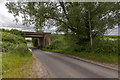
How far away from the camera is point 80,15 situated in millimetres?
8266

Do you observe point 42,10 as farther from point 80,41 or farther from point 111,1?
point 111,1

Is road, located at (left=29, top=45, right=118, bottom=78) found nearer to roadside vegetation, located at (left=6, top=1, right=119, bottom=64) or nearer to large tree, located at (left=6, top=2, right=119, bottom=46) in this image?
roadside vegetation, located at (left=6, top=1, right=119, bottom=64)

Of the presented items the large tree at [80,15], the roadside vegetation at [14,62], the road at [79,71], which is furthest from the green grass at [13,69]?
the large tree at [80,15]

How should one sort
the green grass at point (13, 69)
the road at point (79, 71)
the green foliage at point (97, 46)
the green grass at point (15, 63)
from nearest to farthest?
the green grass at point (13, 69) → the green grass at point (15, 63) → the road at point (79, 71) → the green foliage at point (97, 46)

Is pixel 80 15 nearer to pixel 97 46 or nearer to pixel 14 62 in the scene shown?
pixel 97 46

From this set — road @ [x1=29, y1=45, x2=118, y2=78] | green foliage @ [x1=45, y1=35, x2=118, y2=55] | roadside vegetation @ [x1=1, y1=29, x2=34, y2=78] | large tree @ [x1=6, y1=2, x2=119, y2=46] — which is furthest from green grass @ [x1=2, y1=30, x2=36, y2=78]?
green foliage @ [x1=45, y1=35, x2=118, y2=55]

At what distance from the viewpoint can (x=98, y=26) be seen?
765 centimetres

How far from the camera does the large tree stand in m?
7.64

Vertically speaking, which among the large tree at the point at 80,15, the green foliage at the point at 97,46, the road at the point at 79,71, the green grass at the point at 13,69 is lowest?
the road at the point at 79,71

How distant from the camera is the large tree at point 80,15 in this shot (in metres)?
7.64

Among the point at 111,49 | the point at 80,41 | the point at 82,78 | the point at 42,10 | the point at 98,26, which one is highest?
the point at 42,10

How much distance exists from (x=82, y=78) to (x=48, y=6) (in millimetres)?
8861

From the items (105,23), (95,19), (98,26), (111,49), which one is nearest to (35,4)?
(95,19)

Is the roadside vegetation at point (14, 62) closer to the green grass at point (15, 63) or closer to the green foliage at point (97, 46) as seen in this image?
the green grass at point (15, 63)
